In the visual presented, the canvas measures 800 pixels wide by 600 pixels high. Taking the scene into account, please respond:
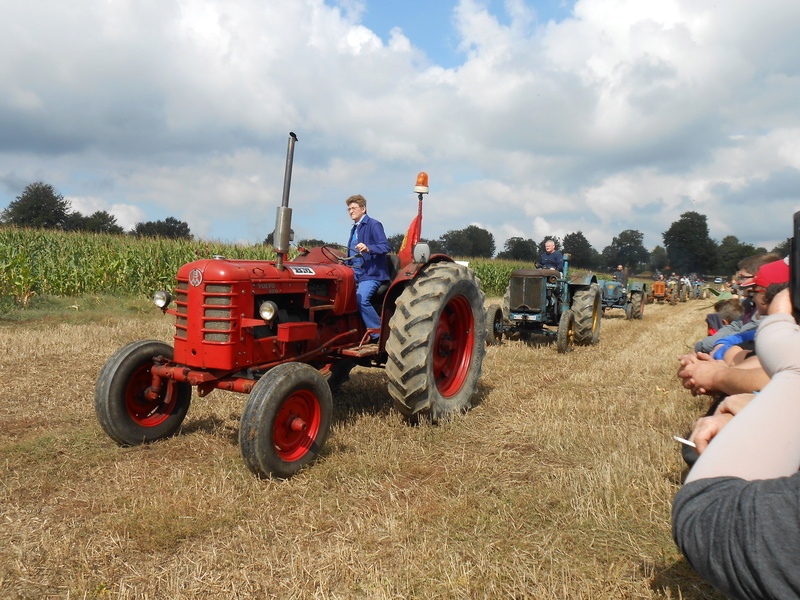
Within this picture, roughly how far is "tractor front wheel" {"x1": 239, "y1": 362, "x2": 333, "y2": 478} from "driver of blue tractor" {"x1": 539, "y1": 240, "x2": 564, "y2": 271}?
7625mm

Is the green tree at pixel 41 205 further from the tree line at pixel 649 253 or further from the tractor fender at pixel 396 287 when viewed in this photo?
the tractor fender at pixel 396 287

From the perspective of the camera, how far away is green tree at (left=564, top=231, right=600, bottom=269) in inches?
1560

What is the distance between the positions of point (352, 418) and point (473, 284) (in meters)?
1.73

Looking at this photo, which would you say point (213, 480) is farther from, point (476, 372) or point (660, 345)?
point (660, 345)

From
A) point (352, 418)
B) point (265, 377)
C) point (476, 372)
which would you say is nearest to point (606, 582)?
point (265, 377)

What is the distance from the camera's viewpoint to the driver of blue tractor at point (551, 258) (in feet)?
34.6

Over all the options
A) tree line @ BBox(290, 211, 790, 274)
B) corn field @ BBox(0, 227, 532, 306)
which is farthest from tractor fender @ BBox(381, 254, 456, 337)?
Result: tree line @ BBox(290, 211, 790, 274)

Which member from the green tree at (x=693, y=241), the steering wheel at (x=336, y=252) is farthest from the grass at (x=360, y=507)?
the green tree at (x=693, y=241)

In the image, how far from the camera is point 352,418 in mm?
4836

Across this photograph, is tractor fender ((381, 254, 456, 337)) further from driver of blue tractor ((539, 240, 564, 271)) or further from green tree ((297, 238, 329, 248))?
driver of blue tractor ((539, 240, 564, 271))

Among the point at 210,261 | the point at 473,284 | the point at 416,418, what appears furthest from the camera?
the point at 473,284

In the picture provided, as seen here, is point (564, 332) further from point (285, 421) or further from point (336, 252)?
point (285, 421)

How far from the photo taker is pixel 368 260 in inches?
195

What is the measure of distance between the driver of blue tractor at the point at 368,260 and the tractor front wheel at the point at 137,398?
5.24 ft
